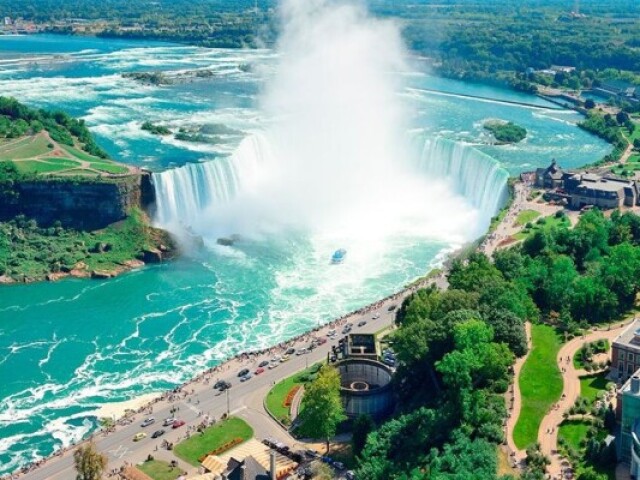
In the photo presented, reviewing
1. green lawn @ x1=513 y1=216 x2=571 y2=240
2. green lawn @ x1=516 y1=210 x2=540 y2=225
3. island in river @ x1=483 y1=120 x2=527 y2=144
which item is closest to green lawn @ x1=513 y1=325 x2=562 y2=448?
green lawn @ x1=513 y1=216 x2=571 y2=240

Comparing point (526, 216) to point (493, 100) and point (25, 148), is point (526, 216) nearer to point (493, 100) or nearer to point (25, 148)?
point (25, 148)

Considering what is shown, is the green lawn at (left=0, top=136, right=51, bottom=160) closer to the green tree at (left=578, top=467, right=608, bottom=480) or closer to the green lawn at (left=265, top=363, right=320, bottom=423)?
the green lawn at (left=265, top=363, right=320, bottom=423)

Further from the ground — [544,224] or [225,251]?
[544,224]

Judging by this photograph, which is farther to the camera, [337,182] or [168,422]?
[337,182]

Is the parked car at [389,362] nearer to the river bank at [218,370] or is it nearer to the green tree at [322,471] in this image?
the river bank at [218,370]

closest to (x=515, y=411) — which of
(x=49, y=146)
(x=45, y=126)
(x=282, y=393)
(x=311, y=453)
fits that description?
(x=311, y=453)

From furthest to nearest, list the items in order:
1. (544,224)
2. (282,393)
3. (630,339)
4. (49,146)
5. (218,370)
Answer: (49,146), (544,224), (218,370), (282,393), (630,339)

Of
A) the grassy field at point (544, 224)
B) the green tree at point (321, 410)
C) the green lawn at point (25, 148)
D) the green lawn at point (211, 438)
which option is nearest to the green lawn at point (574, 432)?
the green tree at point (321, 410)
